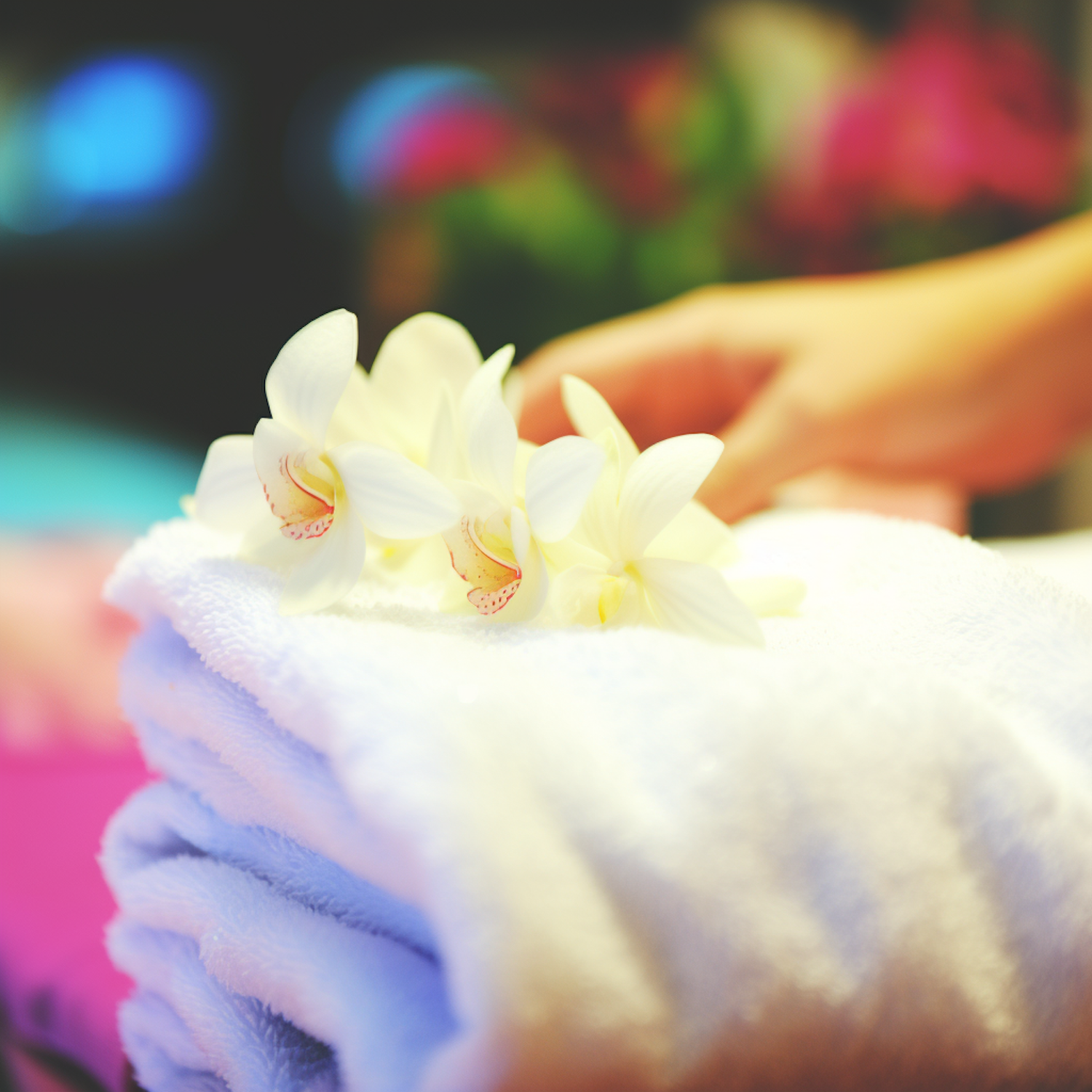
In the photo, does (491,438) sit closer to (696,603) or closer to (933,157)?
(696,603)

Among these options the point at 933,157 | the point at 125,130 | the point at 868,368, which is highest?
the point at 125,130

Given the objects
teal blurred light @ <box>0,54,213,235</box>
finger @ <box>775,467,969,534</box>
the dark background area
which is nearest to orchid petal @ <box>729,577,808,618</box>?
finger @ <box>775,467,969,534</box>

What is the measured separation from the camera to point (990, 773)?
0.74ft

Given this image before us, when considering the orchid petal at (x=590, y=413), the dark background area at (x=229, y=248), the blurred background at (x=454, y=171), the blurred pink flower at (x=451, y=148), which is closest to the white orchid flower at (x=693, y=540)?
the orchid petal at (x=590, y=413)

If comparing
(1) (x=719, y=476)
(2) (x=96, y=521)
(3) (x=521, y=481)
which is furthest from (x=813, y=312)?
(2) (x=96, y=521)

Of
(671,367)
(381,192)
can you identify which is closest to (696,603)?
(671,367)

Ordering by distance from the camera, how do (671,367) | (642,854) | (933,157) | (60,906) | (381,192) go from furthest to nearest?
(381,192) → (933,157) → (671,367) → (60,906) → (642,854)

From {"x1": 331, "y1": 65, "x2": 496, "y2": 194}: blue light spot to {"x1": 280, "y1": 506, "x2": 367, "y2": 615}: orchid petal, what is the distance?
0.99m

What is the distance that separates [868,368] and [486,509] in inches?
12.1

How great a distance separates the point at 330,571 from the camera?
28 cm

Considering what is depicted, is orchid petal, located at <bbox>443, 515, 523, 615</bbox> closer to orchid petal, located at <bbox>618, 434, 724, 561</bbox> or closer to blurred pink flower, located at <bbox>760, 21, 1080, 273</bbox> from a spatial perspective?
orchid petal, located at <bbox>618, 434, 724, 561</bbox>

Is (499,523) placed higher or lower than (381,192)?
lower

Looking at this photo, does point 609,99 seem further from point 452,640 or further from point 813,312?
point 452,640

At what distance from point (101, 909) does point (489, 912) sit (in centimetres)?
31
